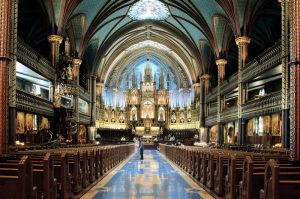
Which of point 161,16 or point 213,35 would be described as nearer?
point 213,35

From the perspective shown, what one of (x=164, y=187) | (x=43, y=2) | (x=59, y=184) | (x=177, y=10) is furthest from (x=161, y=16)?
(x=59, y=184)

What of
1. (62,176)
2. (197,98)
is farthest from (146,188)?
(197,98)

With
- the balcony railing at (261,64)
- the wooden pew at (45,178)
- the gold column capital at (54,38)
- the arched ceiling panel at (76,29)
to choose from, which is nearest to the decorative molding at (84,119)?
the arched ceiling panel at (76,29)

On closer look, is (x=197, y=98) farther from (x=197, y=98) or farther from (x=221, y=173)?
(x=221, y=173)

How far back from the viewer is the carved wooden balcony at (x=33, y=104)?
19.9 meters

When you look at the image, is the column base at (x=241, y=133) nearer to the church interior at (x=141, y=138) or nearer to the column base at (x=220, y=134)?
the church interior at (x=141, y=138)

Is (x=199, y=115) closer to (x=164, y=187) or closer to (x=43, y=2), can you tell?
(x=43, y=2)

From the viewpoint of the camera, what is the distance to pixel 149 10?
132 ft

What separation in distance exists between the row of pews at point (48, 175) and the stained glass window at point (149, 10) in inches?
1056

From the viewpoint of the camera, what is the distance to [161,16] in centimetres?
4069

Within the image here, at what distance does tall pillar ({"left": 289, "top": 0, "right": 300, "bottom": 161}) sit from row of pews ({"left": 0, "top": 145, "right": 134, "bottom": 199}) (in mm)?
6193

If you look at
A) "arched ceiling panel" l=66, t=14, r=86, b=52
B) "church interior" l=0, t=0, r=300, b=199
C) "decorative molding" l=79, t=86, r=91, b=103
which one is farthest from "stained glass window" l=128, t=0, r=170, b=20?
"decorative molding" l=79, t=86, r=91, b=103

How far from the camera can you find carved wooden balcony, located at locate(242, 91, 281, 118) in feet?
68.3

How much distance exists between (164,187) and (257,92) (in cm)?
2614
